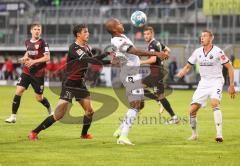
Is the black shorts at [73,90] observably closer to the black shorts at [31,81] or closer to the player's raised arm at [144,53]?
the player's raised arm at [144,53]

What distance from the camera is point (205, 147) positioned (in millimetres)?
13008

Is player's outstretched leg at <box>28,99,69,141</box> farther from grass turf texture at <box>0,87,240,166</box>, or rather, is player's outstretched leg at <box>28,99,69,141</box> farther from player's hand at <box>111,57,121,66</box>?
player's hand at <box>111,57,121,66</box>

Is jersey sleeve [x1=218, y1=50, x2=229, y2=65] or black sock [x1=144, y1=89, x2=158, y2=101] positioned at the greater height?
jersey sleeve [x1=218, y1=50, x2=229, y2=65]

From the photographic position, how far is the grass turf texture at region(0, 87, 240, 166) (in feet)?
36.3

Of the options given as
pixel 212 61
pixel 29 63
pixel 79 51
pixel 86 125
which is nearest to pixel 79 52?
pixel 79 51

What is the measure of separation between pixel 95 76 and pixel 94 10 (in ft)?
19.5

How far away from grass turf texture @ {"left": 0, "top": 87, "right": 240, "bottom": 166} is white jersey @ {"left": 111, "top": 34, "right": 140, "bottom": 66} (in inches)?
65.8

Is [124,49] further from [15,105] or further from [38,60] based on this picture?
[15,105]

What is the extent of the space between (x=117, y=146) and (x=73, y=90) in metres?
1.69

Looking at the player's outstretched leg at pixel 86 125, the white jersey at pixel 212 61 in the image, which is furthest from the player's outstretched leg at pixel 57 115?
the white jersey at pixel 212 61

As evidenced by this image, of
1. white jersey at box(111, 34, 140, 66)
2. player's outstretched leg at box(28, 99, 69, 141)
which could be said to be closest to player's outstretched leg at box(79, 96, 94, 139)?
player's outstretched leg at box(28, 99, 69, 141)

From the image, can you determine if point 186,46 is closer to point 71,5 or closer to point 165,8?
point 165,8

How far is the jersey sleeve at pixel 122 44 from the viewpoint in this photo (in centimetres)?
1300

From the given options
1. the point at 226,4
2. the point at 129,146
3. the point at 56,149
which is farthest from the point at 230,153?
the point at 226,4
